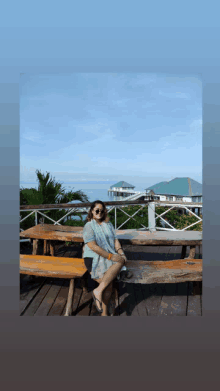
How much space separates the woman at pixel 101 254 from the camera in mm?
2078

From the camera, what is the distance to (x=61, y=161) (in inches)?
154

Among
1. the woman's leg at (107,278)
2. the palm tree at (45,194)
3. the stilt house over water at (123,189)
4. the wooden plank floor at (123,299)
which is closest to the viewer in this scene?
the woman's leg at (107,278)

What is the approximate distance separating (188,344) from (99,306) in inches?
28.6

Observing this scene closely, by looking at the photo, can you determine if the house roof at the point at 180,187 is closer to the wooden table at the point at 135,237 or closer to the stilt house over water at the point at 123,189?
the stilt house over water at the point at 123,189

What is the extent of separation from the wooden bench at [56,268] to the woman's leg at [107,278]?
200mm

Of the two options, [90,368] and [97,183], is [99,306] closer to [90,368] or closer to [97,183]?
[90,368]

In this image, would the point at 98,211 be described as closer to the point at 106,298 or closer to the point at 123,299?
the point at 106,298

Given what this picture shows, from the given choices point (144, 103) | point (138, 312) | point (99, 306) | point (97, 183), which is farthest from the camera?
point (97, 183)

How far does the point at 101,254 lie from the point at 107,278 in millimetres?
227

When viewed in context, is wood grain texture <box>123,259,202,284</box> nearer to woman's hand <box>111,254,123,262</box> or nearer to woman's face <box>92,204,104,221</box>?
woman's hand <box>111,254,123,262</box>

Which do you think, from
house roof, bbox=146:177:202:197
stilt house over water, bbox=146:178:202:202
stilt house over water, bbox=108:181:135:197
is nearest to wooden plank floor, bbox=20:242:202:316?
stilt house over water, bbox=108:181:135:197

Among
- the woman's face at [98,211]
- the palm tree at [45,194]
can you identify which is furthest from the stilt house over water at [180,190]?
the woman's face at [98,211]
